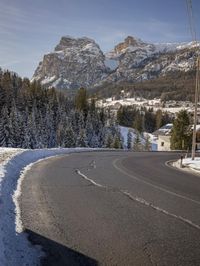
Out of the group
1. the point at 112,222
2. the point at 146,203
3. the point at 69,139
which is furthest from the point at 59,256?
the point at 69,139

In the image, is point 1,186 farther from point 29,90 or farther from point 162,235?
point 29,90

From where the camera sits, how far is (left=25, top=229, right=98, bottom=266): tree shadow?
21.7 feet

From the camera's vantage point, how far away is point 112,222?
9141 mm

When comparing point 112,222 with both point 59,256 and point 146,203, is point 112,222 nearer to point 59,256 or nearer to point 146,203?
point 59,256

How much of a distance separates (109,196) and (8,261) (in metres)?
6.26

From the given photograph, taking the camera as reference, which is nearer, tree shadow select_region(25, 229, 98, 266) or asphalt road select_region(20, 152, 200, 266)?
tree shadow select_region(25, 229, 98, 266)

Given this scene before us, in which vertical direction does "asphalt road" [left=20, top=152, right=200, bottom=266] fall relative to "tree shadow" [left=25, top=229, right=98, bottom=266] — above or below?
above

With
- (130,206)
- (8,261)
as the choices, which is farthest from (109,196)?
(8,261)

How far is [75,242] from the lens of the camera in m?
7.66

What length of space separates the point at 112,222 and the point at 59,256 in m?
2.42

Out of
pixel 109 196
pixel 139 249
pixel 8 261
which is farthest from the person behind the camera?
pixel 109 196

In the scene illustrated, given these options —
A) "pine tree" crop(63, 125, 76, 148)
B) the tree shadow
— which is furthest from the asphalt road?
"pine tree" crop(63, 125, 76, 148)

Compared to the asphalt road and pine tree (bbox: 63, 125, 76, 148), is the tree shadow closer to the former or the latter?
the asphalt road

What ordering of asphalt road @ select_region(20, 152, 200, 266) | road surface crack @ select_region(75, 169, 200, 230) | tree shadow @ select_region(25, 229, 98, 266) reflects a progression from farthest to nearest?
road surface crack @ select_region(75, 169, 200, 230)
asphalt road @ select_region(20, 152, 200, 266)
tree shadow @ select_region(25, 229, 98, 266)
